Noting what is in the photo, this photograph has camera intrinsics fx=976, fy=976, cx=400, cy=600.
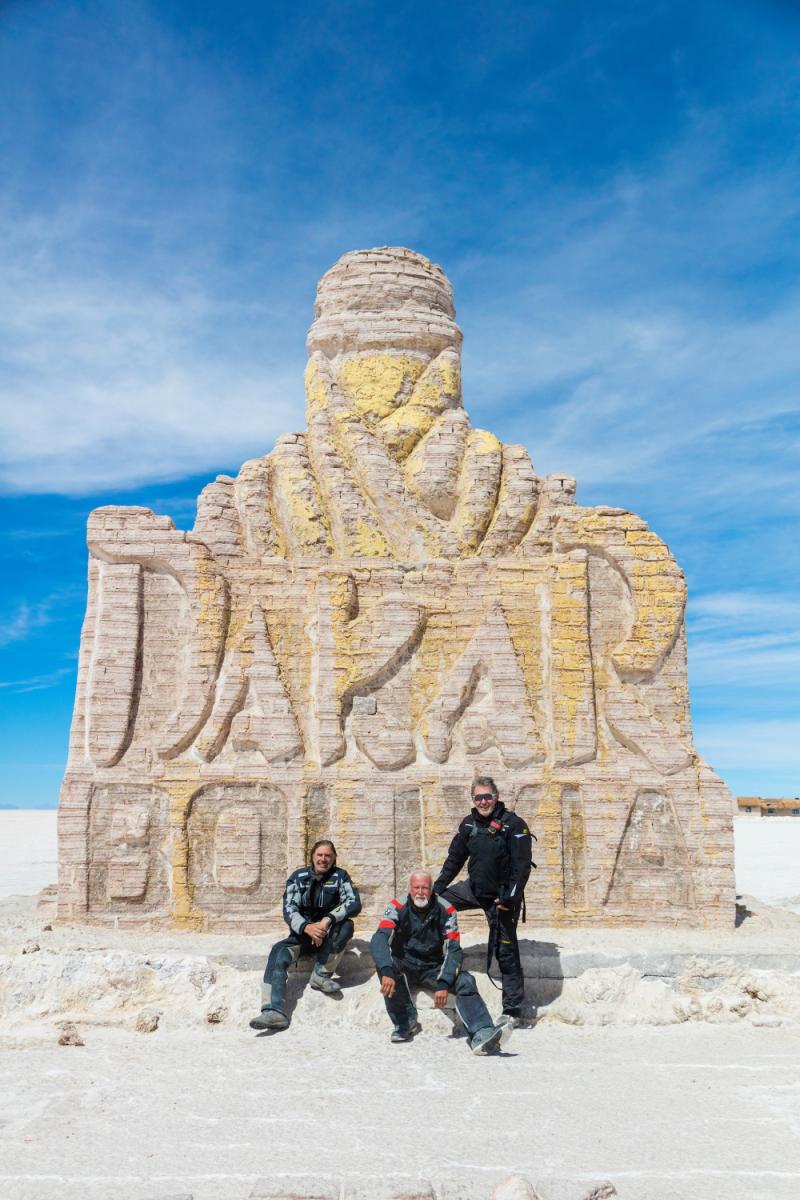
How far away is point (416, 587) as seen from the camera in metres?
10.0

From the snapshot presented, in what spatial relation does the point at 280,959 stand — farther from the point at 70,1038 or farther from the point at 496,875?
the point at 496,875

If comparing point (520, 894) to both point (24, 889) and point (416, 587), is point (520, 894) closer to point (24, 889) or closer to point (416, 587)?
point (416, 587)

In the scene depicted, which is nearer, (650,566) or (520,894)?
(520,894)

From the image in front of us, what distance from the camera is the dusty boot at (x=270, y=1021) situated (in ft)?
23.7

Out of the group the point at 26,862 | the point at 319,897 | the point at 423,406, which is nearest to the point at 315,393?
the point at 423,406

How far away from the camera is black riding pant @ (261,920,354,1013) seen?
7.40 metres

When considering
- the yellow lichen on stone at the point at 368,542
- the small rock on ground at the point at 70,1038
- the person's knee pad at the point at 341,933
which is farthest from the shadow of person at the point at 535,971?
the yellow lichen on stone at the point at 368,542

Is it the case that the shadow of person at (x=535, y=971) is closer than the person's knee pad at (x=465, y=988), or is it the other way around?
the person's knee pad at (x=465, y=988)

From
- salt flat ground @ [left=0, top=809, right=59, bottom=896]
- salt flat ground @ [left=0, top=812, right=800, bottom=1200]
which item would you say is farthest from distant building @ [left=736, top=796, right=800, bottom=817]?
salt flat ground @ [left=0, top=812, right=800, bottom=1200]

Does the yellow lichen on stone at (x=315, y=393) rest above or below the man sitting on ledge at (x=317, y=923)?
above

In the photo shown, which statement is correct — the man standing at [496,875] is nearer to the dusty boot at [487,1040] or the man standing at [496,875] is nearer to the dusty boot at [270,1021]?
the dusty boot at [487,1040]

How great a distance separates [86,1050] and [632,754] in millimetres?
5493

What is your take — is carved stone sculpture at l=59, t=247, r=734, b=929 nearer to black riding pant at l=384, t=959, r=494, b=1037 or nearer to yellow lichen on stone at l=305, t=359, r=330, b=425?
black riding pant at l=384, t=959, r=494, b=1037

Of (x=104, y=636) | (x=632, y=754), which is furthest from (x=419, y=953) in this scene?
(x=104, y=636)
